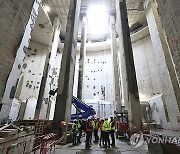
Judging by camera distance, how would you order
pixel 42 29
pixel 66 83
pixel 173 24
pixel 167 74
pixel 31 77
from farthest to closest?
pixel 31 77
pixel 42 29
pixel 167 74
pixel 66 83
pixel 173 24

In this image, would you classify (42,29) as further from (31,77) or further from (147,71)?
(147,71)

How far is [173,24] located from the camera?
2.21m

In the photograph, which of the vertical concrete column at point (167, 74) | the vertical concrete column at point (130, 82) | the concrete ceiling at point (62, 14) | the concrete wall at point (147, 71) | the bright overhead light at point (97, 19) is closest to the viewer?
the vertical concrete column at point (130, 82)

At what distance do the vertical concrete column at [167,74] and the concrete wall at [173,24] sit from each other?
840 cm

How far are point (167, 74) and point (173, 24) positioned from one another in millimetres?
9010

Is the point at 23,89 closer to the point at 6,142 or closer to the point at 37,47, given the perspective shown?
the point at 37,47

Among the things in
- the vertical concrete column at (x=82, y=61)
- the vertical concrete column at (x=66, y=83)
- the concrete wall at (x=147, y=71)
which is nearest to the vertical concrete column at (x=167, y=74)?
the concrete wall at (x=147, y=71)

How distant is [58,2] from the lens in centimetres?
1680

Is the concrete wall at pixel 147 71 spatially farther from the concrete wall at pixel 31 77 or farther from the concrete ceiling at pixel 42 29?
the concrete wall at pixel 31 77

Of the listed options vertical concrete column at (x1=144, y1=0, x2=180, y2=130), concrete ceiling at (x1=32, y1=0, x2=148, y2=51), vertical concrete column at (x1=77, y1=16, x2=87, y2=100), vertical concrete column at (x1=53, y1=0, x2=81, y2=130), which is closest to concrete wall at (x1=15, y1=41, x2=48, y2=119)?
concrete ceiling at (x1=32, y1=0, x2=148, y2=51)

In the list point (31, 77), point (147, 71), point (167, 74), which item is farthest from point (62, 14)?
point (167, 74)

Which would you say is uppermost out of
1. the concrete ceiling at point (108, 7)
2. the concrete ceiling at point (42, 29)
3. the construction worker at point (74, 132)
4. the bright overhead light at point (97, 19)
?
the bright overhead light at point (97, 19)

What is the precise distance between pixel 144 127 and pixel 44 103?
1080cm

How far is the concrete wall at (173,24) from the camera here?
2094 mm
